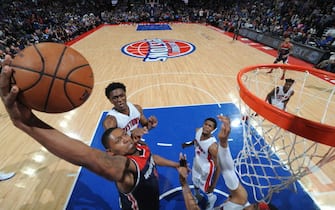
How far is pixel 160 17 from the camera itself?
22344mm

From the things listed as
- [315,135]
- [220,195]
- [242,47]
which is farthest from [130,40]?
[315,135]

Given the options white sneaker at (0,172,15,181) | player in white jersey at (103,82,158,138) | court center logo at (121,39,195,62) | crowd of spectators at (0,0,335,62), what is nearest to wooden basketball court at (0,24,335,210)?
white sneaker at (0,172,15,181)

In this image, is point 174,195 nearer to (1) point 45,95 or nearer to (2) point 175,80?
(1) point 45,95

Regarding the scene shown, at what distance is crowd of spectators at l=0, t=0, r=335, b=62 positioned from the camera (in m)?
11.2

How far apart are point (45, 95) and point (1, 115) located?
543cm

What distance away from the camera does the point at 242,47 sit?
1153cm

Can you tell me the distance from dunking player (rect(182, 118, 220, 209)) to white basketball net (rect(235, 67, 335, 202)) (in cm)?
53

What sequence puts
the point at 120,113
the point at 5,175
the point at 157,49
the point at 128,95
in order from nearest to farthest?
the point at 120,113 → the point at 5,175 → the point at 128,95 → the point at 157,49

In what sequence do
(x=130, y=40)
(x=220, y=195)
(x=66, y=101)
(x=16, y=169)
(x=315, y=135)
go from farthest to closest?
(x=130, y=40) → (x=16, y=169) → (x=220, y=195) → (x=315, y=135) → (x=66, y=101)

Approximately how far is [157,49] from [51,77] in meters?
10.1

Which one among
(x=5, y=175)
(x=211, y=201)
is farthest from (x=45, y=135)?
(x=5, y=175)

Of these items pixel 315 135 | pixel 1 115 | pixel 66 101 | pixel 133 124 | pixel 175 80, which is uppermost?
pixel 66 101

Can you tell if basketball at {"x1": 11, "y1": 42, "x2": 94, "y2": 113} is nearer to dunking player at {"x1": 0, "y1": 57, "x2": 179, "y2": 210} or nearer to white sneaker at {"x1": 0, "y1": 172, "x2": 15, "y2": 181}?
dunking player at {"x1": 0, "y1": 57, "x2": 179, "y2": 210}

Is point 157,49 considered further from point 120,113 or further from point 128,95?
point 120,113
